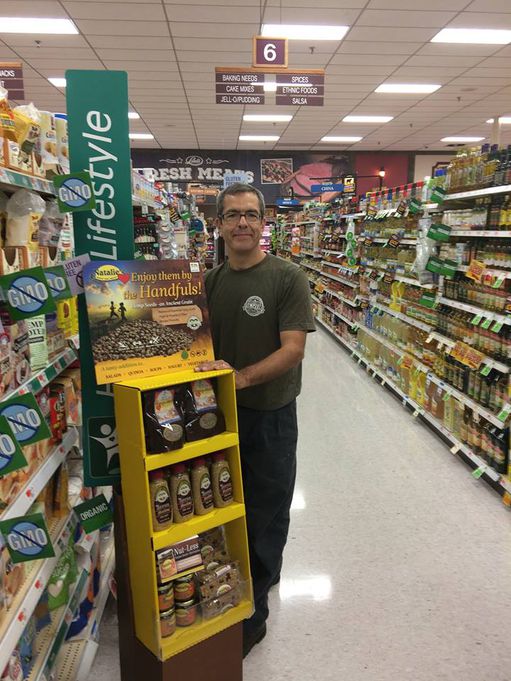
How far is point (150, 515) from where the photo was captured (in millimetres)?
1584

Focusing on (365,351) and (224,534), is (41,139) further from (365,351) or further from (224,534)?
(365,351)

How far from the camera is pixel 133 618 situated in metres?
1.83

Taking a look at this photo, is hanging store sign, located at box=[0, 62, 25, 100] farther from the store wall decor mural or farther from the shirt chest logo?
the store wall decor mural

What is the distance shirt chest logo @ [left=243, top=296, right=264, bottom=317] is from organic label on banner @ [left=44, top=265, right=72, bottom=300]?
79 centimetres

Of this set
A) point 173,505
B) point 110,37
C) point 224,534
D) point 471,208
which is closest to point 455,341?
point 471,208

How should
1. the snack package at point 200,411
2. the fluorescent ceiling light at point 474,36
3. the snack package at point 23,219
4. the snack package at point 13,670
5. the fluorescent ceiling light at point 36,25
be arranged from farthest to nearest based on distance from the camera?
the fluorescent ceiling light at point 474,36 < the fluorescent ceiling light at point 36,25 < the snack package at point 200,411 < the snack package at point 23,219 < the snack package at point 13,670

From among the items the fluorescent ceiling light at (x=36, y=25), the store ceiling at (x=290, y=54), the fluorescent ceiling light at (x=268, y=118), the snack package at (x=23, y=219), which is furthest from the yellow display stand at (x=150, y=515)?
the fluorescent ceiling light at (x=268, y=118)

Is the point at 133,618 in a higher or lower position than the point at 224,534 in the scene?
lower

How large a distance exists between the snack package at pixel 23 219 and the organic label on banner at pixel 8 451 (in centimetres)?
58

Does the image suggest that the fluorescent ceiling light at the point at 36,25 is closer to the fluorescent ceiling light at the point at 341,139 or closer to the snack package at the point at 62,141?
the snack package at the point at 62,141

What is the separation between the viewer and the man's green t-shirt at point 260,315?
209 centimetres

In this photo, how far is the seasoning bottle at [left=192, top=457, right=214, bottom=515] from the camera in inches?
67.5

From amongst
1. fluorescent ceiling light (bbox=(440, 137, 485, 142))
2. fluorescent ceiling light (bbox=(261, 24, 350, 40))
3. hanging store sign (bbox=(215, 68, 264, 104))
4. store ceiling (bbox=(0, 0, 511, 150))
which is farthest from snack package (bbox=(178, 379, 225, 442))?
fluorescent ceiling light (bbox=(440, 137, 485, 142))

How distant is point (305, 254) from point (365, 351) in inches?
233
